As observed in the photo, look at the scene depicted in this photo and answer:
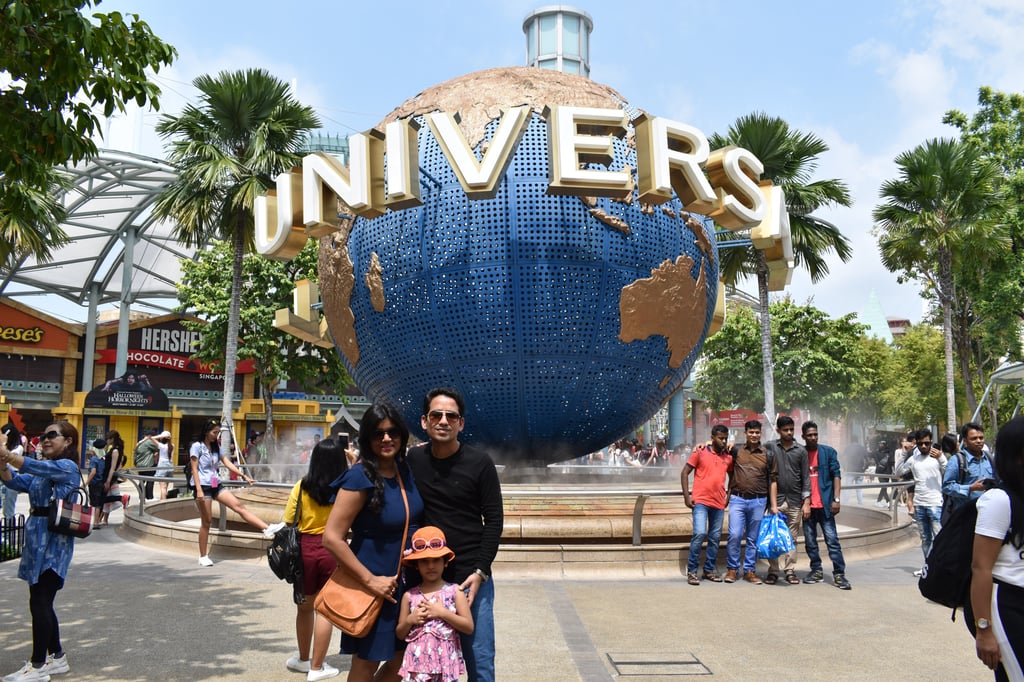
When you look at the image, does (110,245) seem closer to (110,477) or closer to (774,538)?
(110,477)

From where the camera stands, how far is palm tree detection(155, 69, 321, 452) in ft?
54.2

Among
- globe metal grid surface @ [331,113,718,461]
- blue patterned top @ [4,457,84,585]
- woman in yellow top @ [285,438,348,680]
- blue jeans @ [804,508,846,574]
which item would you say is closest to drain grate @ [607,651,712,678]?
woman in yellow top @ [285,438,348,680]

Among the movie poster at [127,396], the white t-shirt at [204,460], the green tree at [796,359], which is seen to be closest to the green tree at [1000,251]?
the green tree at [796,359]

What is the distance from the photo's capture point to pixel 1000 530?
272 centimetres

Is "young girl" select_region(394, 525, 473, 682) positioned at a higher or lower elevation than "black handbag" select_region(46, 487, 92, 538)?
lower

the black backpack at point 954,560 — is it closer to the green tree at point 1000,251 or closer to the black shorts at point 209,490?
the black shorts at point 209,490

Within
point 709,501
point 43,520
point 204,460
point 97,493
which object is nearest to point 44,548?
point 43,520

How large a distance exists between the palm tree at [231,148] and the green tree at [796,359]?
67.0ft

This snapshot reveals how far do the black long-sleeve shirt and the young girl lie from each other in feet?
0.38

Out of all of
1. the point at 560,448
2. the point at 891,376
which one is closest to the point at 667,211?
the point at 560,448

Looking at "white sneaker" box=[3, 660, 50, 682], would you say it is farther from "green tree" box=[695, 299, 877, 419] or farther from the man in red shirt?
"green tree" box=[695, 299, 877, 419]

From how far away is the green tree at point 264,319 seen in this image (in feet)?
73.3

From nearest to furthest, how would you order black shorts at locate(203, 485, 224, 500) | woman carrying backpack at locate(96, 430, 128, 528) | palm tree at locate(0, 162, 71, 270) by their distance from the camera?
1. palm tree at locate(0, 162, 71, 270)
2. black shorts at locate(203, 485, 224, 500)
3. woman carrying backpack at locate(96, 430, 128, 528)

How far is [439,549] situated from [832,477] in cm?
542
